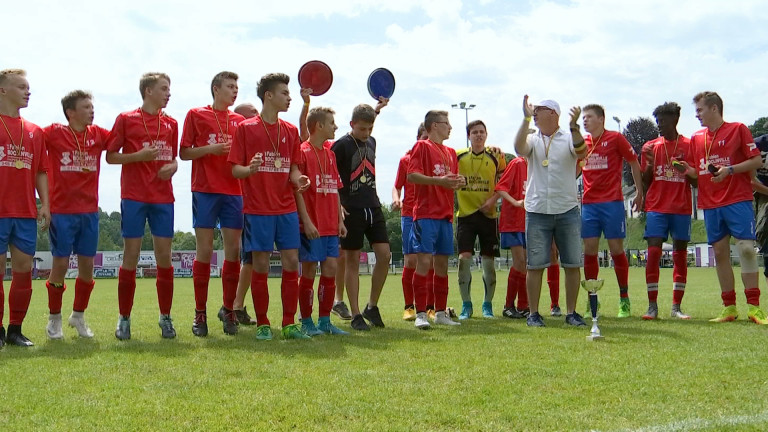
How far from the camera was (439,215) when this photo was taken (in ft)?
27.8

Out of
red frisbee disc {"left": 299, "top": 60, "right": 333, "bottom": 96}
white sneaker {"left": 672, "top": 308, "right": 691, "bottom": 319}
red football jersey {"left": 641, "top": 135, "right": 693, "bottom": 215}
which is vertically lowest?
white sneaker {"left": 672, "top": 308, "right": 691, "bottom": 319}

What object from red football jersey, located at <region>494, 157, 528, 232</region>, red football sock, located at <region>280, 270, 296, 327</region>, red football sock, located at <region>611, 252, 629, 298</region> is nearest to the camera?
red football sock, located at <region>280, 270, 296, 327</region>

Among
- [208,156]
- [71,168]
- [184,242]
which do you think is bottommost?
[184,242]

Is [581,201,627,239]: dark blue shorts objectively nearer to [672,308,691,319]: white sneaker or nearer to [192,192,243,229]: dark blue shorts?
[672,308,691,319]: white sneaker

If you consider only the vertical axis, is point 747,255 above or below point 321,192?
below

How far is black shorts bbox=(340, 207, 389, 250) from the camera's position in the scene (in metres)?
8.51

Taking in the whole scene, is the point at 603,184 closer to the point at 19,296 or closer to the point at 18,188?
the point at 18,188

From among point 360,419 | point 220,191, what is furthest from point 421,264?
point 360,419

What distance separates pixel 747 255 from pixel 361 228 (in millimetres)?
4423

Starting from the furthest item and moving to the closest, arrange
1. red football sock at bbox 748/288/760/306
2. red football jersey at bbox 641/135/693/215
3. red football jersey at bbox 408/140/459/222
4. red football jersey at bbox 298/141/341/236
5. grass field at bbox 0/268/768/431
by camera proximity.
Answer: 1. red football jersey at bbox 641/135/693/215
2. red football jersey at bbox 408/140/459/222
3. red football sock at bbox 748/288/760/306
4. red football jersey at bbox 298/141/341/236
5. grass field at bbox 0/268/768/431

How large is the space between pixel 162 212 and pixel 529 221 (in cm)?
396

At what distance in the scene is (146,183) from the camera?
7.10 meters

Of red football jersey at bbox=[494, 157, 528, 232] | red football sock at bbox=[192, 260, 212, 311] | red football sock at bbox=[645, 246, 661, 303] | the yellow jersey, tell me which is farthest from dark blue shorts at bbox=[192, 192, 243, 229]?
red football sock at bbox=[645, 246, 661, 303]

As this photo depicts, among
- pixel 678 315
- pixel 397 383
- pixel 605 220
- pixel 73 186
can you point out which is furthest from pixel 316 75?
pixel 678 315
